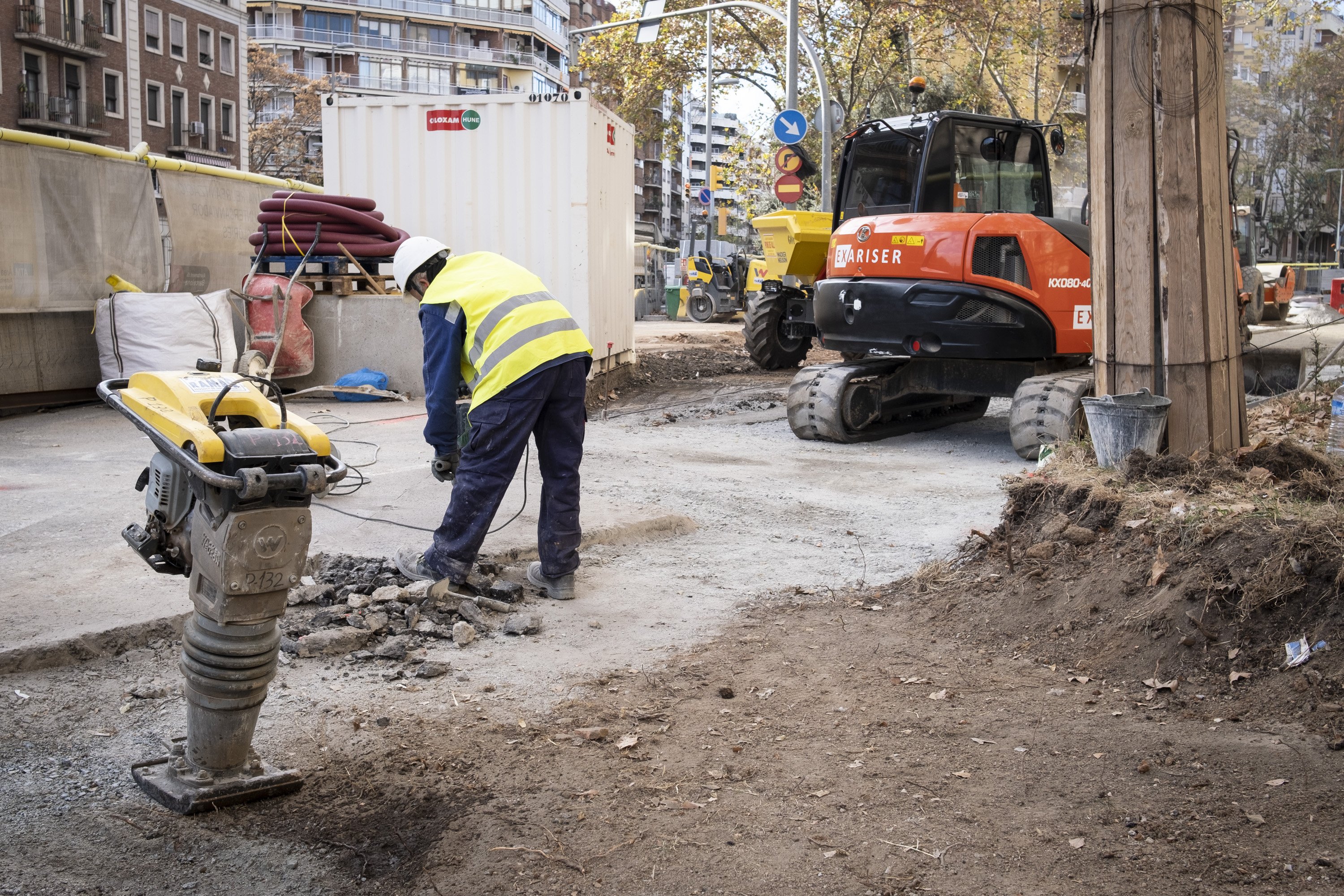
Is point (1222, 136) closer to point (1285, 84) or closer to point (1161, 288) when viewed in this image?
point (1161, 288)

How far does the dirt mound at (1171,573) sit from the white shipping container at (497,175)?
693 centimetres

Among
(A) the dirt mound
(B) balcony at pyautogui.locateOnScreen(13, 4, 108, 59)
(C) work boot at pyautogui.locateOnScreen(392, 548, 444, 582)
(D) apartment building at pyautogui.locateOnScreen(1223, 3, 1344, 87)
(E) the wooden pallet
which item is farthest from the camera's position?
(B) balcony at pyautogui.locateOnScreen(13, 4, 108, 59)

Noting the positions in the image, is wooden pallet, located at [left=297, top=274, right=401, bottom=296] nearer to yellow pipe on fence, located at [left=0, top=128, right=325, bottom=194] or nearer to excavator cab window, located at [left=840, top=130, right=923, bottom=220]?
yellow pipe on fence, located at [left=0, top=128, right=325, bottom=194]

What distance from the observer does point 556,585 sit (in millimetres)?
5320

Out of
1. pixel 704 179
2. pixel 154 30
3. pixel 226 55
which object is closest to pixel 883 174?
pixel 704 179

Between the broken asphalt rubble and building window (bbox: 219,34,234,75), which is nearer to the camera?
the broken asphalt rubble

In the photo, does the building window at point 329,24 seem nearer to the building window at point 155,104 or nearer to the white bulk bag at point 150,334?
the building window at point 155,104

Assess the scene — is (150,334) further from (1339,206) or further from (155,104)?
(1339,206)

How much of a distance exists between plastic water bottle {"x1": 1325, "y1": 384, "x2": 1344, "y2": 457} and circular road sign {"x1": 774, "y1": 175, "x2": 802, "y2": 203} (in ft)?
26.7

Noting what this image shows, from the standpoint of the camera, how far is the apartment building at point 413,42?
79.5 metres

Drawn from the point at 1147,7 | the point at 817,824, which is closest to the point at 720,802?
the point at 817,824

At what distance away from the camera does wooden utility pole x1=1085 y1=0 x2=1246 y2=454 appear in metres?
5.34

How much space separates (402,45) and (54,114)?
147 feet

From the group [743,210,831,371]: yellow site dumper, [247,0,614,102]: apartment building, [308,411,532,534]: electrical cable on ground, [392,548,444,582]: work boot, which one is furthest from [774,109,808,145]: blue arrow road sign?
[247,0,614,102]: apartment building
